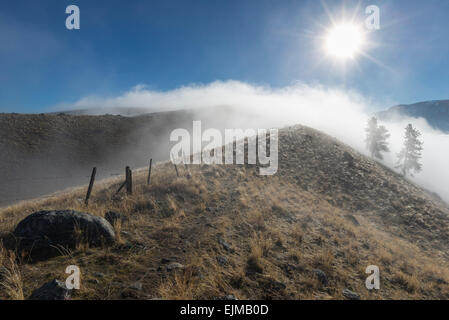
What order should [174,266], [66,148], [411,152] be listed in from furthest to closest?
[411,152] < [66,148] < [174,266]

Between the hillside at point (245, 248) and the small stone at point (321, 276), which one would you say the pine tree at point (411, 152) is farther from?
the small stone at point (321, 276)

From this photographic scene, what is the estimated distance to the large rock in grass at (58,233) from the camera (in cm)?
607

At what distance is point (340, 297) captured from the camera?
573 cm

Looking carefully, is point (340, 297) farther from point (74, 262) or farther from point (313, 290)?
point (74, 262)

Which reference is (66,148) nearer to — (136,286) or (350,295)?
(136,286)

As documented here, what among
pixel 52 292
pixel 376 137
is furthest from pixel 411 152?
pixel 52 292

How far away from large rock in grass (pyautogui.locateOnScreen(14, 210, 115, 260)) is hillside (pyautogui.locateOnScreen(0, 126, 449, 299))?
0.31m

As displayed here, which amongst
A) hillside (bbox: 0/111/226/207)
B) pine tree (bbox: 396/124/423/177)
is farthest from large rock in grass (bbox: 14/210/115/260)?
pine tree (bbox: 396/124/423/177)

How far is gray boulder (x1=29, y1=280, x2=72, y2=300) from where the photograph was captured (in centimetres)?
411

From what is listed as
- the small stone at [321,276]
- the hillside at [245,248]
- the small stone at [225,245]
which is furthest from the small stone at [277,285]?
the small stone at [225,245]

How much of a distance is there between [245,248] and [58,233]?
19.7 feet

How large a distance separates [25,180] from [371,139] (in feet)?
258

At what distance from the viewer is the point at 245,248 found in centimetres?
762
